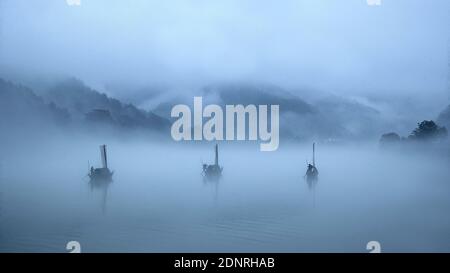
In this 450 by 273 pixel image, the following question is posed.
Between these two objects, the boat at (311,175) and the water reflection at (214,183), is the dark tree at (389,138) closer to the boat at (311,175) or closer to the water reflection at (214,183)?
the boat at (311,175)

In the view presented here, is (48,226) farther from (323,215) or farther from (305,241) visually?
(323,215)

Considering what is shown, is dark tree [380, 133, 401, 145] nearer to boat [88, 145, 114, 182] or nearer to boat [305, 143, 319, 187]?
boat [305, 143, 319, 187]

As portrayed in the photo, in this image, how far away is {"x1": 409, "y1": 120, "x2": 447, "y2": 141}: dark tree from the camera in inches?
189

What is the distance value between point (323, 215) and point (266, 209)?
1081mm

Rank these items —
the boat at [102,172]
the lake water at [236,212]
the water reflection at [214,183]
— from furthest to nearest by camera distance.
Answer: the boat at [102,172] → the water reflection at [214,183] → the lake water at [236,212]

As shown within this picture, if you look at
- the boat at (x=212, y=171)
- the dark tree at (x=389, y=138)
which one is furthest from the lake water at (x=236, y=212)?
the boat at (x=212, y=171)

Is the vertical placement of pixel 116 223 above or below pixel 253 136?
below

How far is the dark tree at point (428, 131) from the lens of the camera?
15.8ft

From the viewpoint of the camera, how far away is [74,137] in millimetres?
5969

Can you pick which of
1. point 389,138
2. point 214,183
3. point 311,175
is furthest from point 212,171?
point 389,138

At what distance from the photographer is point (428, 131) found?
519 cm

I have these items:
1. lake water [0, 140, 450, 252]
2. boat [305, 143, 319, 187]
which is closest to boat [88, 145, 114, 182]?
lake water [0, 140, 450, 252]

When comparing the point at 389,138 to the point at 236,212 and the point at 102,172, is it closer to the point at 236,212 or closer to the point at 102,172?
the point at 236,212
